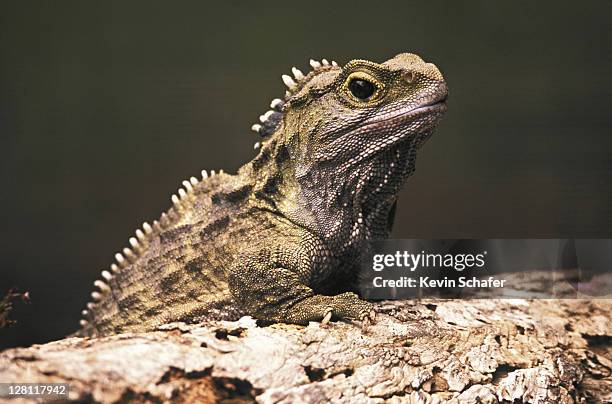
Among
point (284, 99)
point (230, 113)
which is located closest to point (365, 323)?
point (284, 99)

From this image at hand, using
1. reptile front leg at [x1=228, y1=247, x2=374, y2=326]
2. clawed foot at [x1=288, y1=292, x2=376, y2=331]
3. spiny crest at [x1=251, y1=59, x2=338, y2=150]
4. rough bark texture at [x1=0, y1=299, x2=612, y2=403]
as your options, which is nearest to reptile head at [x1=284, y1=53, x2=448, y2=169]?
spiny crest at [x1=251, y1=59, x2=338, y2=150]

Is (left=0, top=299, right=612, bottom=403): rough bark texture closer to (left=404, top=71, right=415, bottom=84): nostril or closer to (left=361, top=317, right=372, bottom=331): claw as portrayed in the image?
(left=361, top=317, right=372, bottom=331): claw

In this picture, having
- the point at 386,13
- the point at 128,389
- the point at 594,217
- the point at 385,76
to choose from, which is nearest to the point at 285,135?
the point at 385,76

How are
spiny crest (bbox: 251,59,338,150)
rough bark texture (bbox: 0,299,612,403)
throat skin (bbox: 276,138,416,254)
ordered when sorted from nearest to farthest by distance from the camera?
1. rough bark texture (bbox: 0,299,612,403)
2. throat skin (bbox: 276,138,416,254)
3. spiny crest (bbox: 251,59,338,150)

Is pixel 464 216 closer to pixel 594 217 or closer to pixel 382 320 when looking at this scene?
pixel 594 217

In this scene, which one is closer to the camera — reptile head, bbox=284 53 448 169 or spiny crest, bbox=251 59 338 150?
reptile head, bbox=284 53 448 169

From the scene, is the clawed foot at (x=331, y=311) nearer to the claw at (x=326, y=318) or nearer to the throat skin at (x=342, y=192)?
the claw at (x=326, y=318)

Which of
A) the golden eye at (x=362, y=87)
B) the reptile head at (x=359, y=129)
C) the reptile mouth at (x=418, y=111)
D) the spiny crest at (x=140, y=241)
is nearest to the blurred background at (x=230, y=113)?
the spiny crest at (x=140, y=241)

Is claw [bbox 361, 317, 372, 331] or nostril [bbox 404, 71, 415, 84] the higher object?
nostril [bbox 404, 71, 415, 84]
